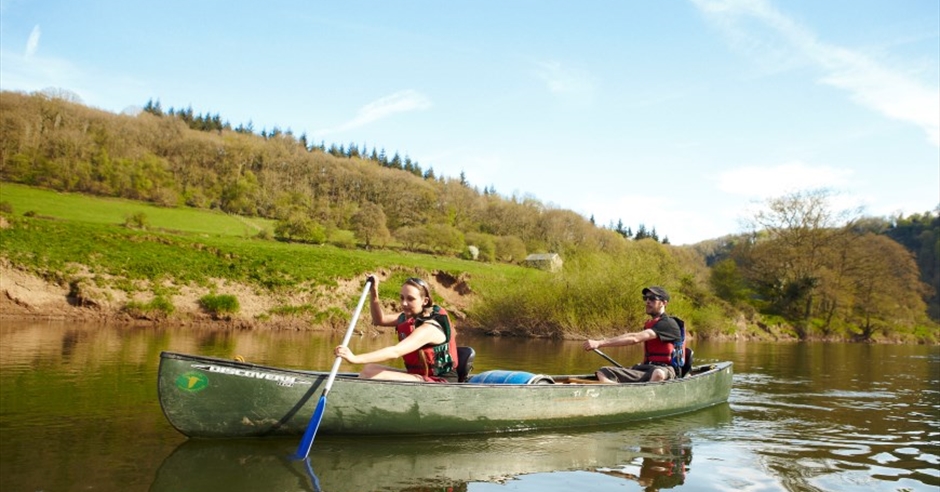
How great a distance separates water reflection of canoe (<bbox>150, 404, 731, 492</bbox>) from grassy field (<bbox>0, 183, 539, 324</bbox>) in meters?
18.5

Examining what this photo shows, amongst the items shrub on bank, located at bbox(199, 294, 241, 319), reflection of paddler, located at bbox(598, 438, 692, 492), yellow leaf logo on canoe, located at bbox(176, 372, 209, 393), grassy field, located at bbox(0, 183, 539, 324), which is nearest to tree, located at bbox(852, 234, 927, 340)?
grassy field, located at bbox(0, 183, 539, 324)

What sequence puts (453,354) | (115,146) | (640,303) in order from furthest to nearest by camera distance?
1. (115,146)
2. (640,303)
3. (453,354)

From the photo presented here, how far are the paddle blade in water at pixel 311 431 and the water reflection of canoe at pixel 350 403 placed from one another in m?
0.26

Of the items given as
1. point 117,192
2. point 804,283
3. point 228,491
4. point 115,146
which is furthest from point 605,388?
point 115,146

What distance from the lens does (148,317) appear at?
22234 mm

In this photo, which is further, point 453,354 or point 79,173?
point 79,173

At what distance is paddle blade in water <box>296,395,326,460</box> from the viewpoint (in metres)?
6.29

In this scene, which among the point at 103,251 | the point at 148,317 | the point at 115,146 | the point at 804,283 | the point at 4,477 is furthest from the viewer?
the point at 115,146

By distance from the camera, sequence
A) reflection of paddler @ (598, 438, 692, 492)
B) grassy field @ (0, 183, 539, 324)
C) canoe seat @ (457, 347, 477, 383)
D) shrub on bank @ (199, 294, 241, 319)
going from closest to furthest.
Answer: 1. reflection of paddler @ (598, 438, 692, 492)
2. canoe seat @ (457, 347, 477, 383)
3. grassy field @ (0, 183, 539, 324)
4. shrub on bank @ (199, 294, 241, 319)

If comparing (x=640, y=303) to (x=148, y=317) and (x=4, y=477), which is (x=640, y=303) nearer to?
(x=148, y=317)

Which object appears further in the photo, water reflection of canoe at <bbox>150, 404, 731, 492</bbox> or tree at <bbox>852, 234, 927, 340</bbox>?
tree at <bbox>852, 234, 927, 340</bbox>

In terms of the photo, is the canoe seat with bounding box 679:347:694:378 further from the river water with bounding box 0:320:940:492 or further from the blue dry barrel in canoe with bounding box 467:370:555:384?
the blue dry barrel in canoe with bounding box 467:370:555:384

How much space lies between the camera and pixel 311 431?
6.36 metres

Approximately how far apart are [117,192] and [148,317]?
2873cm
